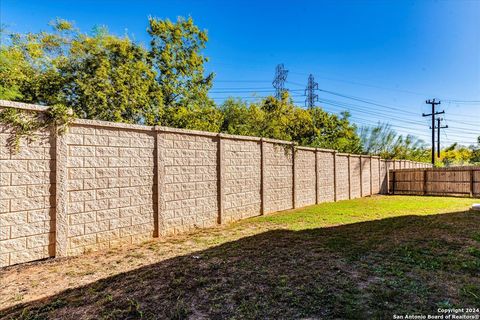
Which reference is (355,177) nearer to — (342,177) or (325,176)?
(342,177)

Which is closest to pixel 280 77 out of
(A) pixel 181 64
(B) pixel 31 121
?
(A) pixel 181 64

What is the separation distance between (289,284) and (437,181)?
653 inches

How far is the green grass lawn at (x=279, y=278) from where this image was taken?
248 centimetres

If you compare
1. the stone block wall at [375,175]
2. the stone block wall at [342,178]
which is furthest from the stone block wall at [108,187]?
the stone block wall at [375,175]

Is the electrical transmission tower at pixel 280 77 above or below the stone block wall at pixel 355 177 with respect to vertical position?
above

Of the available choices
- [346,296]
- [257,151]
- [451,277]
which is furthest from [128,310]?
[257,151]

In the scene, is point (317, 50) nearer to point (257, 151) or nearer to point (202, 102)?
point (202, 102)

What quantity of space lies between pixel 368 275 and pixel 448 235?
3425 millimetres

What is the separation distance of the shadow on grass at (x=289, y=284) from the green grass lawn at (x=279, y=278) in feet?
0.04

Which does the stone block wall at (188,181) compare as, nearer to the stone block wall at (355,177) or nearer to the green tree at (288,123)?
the green tree at (288,123)

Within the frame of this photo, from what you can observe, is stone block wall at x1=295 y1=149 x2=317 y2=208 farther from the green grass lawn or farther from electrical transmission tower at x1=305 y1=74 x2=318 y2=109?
electrical transmission tower at x1=305 y1=74 x2=318 y2=109

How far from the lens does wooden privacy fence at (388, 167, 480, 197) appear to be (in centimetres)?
1400

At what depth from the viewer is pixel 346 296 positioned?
268 cm

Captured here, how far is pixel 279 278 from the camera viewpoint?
10.5ft
